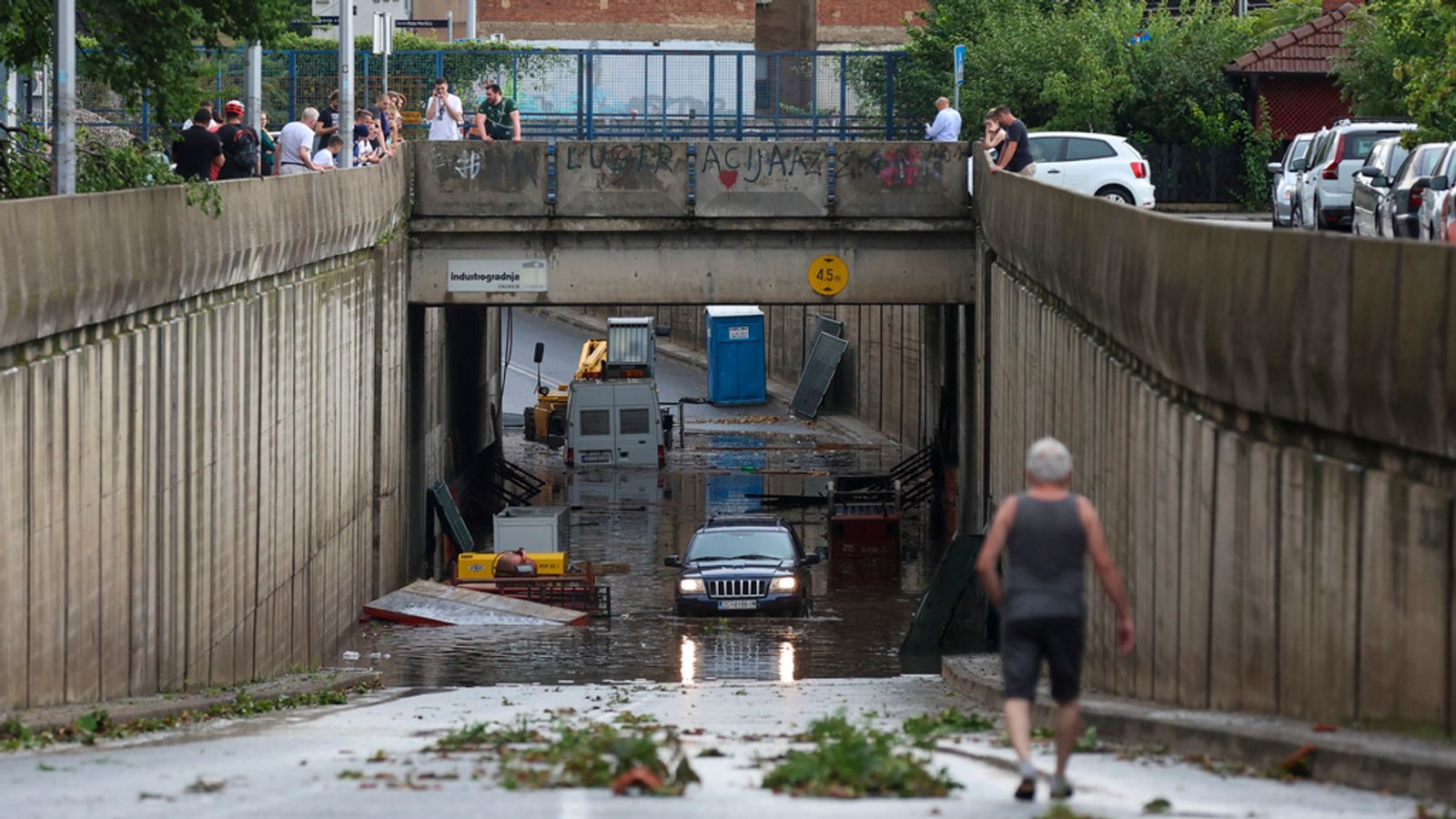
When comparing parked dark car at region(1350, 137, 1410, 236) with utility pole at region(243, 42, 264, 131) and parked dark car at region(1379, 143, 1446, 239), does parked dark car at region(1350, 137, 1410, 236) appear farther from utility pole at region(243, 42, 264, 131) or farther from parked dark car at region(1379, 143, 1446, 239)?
utility pole at region(243, 42, 264, 131)

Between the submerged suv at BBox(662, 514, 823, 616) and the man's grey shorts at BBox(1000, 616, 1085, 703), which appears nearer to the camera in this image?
the man's grey shorts at BBox(1000, 616, 1085, 703)

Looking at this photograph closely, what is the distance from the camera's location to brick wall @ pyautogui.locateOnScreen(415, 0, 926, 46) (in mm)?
78188

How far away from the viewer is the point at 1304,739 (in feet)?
31.9

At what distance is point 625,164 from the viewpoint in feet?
108

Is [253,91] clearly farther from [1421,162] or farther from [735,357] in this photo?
[735,357]

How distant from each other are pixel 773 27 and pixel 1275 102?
1912 cm

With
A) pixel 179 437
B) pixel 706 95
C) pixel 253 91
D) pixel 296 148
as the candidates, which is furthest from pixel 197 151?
pixel 706 95

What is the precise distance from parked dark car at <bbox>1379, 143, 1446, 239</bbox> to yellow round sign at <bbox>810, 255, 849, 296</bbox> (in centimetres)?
1170

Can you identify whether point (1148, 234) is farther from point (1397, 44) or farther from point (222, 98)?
point (222, 98)

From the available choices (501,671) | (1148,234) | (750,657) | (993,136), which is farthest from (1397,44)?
(1148,234)

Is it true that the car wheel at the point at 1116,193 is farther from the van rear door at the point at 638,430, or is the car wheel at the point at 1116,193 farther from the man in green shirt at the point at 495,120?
the van rear door at the point at 638,430

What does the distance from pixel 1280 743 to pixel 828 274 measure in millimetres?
24201

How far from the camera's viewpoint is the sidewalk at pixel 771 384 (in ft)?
184

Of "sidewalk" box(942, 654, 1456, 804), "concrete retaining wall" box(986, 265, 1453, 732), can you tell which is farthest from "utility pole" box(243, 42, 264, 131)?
"sidewalk" box(942, 654, 1456, 804)
